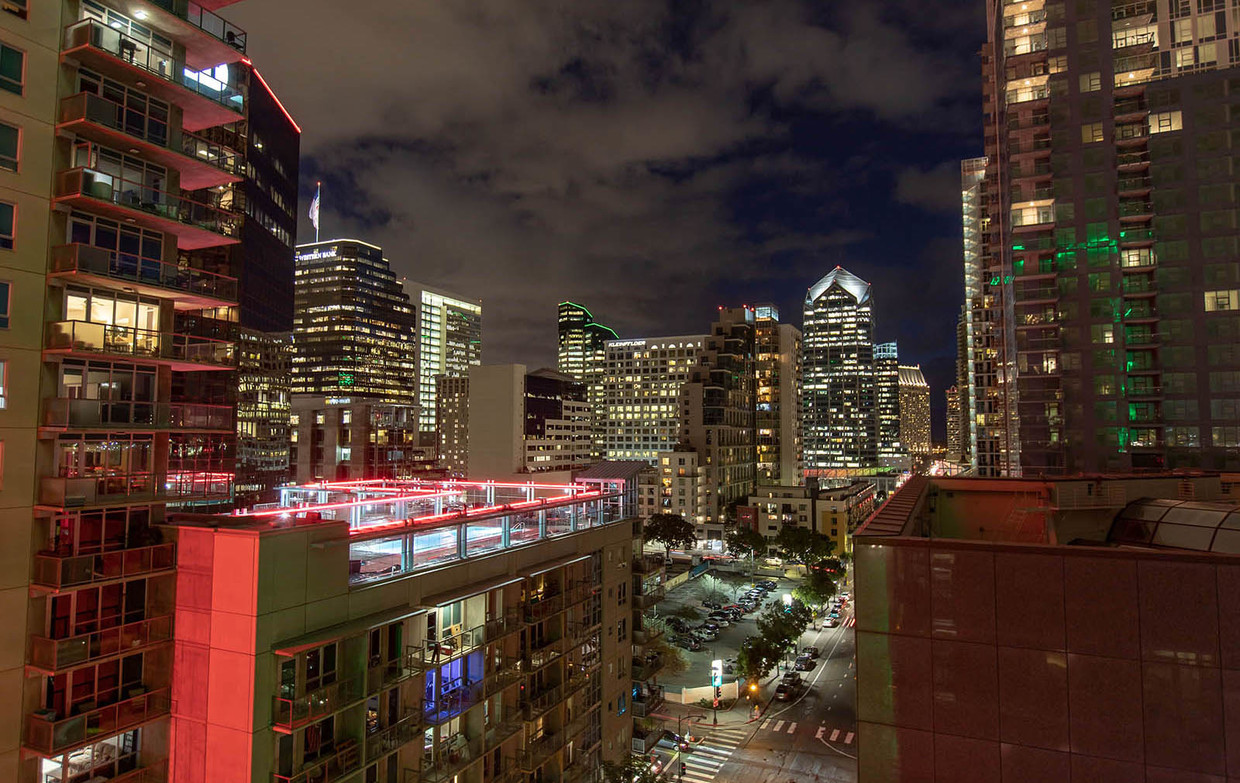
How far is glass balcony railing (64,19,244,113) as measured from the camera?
52.0ft

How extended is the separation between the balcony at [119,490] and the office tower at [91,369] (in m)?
0.04

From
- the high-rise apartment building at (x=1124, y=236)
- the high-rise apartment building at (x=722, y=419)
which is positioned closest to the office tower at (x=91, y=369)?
the high-rise apartment building at (x=1124, y=236)

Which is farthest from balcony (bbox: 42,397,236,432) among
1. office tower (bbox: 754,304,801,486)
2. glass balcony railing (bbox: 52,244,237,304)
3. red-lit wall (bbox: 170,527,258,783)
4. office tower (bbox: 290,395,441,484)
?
office tower (bbox: 754,304,801,486)

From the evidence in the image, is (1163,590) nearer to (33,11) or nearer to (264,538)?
(264,538)

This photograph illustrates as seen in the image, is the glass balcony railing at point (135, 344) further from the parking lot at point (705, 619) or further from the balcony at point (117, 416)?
the parking lot at point (705, 619)

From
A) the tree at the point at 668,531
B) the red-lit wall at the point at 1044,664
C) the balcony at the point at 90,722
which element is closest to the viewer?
the red-lit wall at the point at 1044,664

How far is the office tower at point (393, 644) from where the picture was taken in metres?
16.1

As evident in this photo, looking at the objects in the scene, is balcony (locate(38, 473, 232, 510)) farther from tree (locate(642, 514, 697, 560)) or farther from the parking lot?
tree (locate(642, 514, 697, 560))

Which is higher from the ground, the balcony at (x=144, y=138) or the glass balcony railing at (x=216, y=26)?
the glass balcony railing at (x=216, y=26)

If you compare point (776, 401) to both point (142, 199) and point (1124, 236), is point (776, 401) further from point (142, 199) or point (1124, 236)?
point (142, 199)

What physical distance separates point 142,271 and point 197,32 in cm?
707

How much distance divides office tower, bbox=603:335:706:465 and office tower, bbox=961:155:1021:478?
264 feet

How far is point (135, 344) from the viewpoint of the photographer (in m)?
17.3

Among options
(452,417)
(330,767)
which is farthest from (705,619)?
(452,417)
